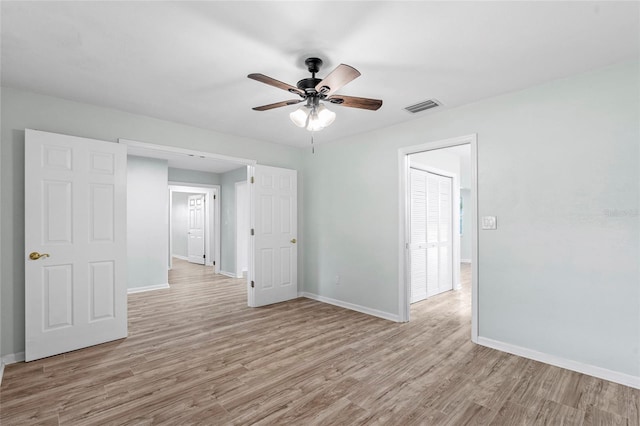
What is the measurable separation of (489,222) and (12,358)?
4676mm

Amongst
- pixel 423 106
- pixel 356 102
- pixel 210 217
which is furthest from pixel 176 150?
pixel 210 217

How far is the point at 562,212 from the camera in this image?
8.83 feet

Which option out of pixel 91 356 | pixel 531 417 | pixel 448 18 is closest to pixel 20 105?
pixel 91 356

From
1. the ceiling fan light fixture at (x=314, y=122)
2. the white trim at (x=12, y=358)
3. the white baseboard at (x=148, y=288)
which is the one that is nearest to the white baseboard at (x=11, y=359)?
the white trim at (x=12, y=358)

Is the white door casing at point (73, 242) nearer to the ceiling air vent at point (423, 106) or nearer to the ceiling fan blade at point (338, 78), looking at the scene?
the ceiling fan blade at point (338, 78)

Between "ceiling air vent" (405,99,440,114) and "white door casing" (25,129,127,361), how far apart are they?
3.20 metres

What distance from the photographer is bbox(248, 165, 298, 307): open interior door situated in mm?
4543

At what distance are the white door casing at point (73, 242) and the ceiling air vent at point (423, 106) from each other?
320cm

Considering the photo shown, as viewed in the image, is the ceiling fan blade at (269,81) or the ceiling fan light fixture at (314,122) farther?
the ceiling fan light fixture at (314,122)

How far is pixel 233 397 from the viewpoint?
7.37 feet

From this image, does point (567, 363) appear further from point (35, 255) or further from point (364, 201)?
point (35, 255)

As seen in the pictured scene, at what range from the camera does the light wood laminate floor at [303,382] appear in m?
2.04

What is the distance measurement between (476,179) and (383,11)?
81.2 inches

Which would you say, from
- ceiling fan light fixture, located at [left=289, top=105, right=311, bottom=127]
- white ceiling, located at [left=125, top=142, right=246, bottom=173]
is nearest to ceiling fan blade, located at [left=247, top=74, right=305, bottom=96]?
ceiling fan light fixture, located at [left=289, top=105, right=311, bottom=127]
